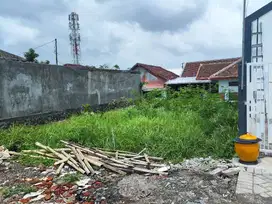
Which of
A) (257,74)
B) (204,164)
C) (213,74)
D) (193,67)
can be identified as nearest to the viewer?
(204,164)

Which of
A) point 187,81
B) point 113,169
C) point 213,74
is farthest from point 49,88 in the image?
point 187,81

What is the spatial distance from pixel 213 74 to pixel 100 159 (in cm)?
1519

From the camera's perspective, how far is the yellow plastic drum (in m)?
4.31

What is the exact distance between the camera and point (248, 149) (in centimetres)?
431

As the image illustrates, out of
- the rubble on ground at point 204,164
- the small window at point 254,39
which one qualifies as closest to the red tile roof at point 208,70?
the small window at point 254,39

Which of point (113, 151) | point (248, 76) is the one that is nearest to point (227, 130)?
point (248, 76)

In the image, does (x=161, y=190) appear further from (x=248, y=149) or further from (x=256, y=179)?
(x=248, y=149)

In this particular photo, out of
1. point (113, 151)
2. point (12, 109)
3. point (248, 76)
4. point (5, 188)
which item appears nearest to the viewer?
point (5, 188)

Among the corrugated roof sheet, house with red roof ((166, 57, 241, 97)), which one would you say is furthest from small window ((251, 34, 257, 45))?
the corrugated roof sheet

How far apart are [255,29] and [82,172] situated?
4.22m

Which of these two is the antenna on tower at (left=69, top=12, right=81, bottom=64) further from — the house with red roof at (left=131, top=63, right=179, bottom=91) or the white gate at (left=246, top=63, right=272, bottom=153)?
the white gate at (left=246, top=63, right=272, bottom=153)

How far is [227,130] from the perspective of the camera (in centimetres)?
590

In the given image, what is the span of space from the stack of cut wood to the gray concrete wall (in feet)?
10.7

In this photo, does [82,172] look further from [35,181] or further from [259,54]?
[259,54]
